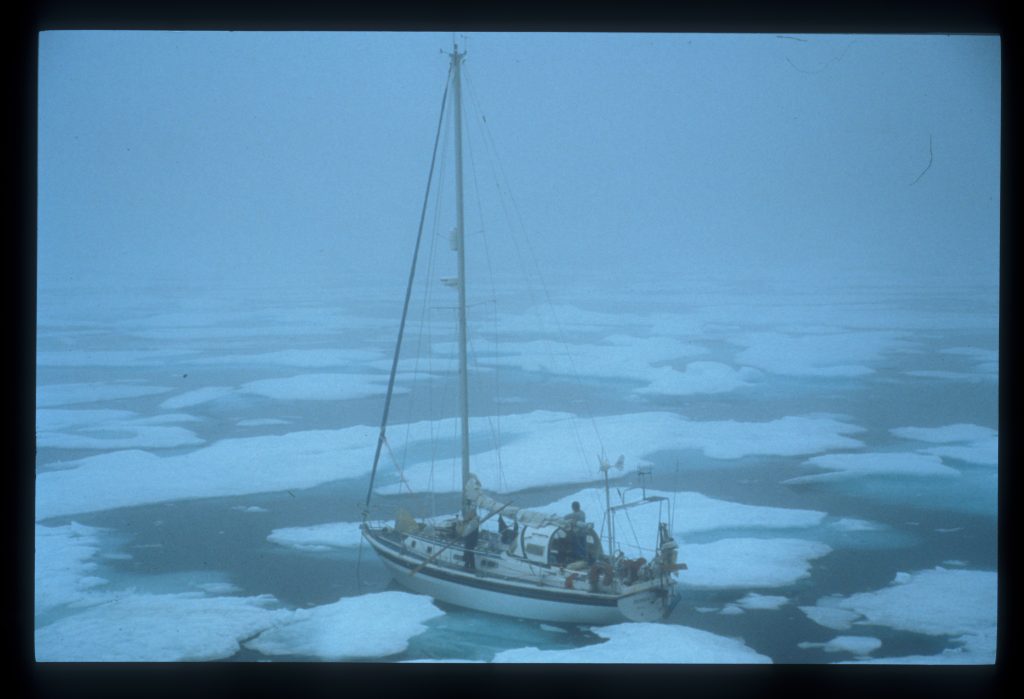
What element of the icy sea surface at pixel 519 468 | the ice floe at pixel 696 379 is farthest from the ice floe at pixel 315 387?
the ice floe at pixel 696 379

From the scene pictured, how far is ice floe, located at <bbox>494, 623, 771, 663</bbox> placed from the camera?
4273 mm

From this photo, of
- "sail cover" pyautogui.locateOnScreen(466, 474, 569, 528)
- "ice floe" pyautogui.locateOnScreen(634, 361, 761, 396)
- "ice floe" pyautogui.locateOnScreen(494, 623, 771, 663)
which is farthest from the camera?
"ice floe" pyautogui.locateOnScreen(634, 361, 761, 396)

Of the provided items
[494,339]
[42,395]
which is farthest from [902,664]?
[42,395]

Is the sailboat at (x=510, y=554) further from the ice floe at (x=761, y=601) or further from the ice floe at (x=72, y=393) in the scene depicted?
A: the ice floe at (x=72, y=393)

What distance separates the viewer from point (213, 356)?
450 centimetres

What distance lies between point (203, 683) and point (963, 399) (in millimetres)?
3272

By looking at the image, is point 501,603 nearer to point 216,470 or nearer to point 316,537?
point 316,537

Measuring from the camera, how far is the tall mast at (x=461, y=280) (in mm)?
4473

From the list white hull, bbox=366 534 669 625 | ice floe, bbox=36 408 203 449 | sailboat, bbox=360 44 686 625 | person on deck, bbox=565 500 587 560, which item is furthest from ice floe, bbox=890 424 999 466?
ice floe, bbox=36 408 203 449

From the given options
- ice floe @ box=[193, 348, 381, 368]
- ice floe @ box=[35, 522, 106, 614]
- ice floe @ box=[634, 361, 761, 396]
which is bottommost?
ice floe @ box=[35, 522, 106, 614]

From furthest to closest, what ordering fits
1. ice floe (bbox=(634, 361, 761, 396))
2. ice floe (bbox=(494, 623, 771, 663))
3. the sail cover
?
ice floe (bbox=(634, 361, 761, 396)) < the sail cover < ice floe (bbox=(494, 623, 771, 663))

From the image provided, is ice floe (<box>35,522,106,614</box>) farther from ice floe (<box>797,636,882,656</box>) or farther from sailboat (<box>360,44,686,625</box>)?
ice floe (<box>797,636,882,656</box>)

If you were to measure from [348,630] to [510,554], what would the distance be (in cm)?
70

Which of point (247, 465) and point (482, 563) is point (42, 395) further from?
point (482, 563)
